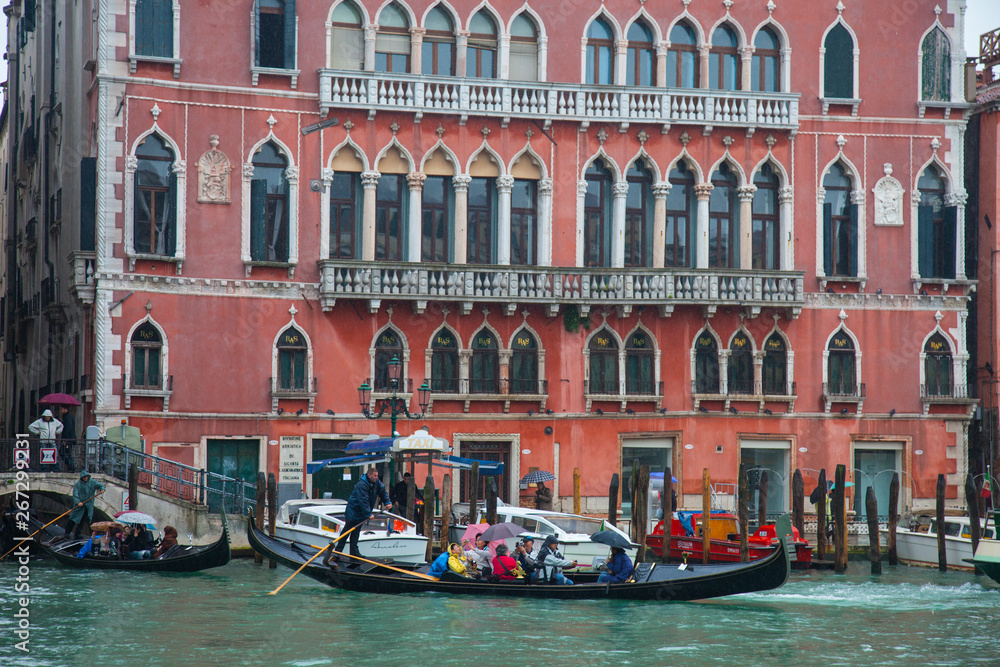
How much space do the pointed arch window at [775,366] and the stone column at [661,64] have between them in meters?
5.86

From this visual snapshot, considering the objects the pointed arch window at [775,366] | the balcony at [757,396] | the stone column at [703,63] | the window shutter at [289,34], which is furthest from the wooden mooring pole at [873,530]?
the window shutter at [289,34]

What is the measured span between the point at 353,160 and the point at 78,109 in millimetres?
6337

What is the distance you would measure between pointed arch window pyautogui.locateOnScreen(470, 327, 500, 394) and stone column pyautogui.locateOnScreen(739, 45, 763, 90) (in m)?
7.58

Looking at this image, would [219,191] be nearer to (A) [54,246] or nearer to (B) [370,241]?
(B) [370,241]

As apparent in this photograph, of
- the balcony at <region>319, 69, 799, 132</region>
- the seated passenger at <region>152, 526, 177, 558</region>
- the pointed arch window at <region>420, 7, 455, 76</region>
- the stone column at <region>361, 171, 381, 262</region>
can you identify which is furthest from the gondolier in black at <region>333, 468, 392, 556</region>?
the pointed arch window at <region>420, 7, 455, 76</region>

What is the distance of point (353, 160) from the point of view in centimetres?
2920

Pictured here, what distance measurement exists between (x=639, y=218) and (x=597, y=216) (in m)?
0.90

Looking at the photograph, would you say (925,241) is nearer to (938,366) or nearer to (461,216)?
(938,366)

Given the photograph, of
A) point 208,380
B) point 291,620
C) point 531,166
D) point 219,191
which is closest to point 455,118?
point 531,166

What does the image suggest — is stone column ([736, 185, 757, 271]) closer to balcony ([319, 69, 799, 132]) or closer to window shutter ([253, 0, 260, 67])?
balcony ([319, 69, 799, 132])

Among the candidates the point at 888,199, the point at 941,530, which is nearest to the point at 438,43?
the point at 888,199

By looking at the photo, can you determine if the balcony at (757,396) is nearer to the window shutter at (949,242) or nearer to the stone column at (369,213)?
the window shutter at (949,242)

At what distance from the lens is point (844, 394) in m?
30.8

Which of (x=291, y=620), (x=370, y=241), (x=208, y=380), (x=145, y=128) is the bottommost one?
(x=291, y=620)
